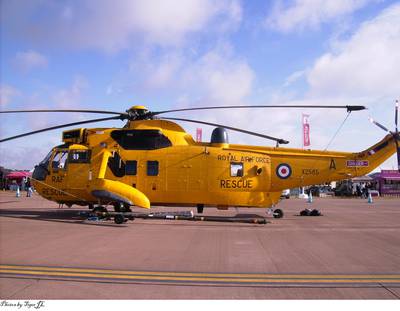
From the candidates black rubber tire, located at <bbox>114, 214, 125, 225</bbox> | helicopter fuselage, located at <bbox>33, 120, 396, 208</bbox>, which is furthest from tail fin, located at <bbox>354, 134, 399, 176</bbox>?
black rubber tire, located at <bbox>114, 214, 125, 225</bbox>

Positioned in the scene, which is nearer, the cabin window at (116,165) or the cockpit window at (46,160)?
the cabin window at (116,165)

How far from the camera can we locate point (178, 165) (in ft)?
48.9

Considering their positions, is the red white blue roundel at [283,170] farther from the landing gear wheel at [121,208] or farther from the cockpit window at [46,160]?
the cockpit window at [46,160]

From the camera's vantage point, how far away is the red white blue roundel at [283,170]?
605 inches

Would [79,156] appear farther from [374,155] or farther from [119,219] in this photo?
[374,155]

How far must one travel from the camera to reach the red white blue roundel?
605 inches

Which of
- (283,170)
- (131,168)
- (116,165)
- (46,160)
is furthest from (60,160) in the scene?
(283,170)

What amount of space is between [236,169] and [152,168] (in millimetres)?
3409

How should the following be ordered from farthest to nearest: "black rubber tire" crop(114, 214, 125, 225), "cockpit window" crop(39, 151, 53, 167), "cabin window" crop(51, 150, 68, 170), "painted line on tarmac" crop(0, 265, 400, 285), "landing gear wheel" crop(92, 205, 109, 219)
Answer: "cockpit window" crop(39, 151, 53, 167)
"cabin window" crop(51, 150, 68, 170)
"landing gear wheel" crop(92, 205, 109, 219)
"black rubber tire" crop(114, 214, 125, 225)
"painted line on tarmac" crop(0, 265, 400, 285)

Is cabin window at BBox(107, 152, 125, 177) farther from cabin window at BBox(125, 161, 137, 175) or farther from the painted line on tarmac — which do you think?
the painted line on tarmac

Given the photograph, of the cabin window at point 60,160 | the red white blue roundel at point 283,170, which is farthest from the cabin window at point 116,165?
the red white blue roundel at point 283,170

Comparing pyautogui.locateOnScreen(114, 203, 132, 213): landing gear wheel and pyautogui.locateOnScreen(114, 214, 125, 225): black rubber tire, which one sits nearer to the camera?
pyautogui.locateOnScreen(114, 214, 125, 225): black rubber tire

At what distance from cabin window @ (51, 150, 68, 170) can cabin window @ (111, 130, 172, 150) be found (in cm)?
226
